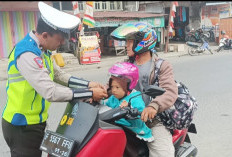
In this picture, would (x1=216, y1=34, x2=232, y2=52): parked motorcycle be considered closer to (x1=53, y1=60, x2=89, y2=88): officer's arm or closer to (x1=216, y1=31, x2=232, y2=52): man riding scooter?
(x1=216, y1=31, x2=232, y2=52): man riding scooter

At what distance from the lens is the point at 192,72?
9250 mm

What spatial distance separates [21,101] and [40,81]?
0.26m

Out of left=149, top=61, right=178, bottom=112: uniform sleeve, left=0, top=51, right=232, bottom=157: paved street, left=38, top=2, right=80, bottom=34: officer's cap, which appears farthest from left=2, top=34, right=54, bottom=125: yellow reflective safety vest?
left=0, top=51, right=232, bottom=157: paved street

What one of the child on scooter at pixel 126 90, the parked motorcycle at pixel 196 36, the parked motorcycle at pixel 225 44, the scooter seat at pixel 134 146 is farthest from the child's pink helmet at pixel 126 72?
the parked motorcycle at pixel 196 36

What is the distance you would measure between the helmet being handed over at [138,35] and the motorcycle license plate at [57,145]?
0.90 m

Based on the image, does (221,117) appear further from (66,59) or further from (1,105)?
(66,59)

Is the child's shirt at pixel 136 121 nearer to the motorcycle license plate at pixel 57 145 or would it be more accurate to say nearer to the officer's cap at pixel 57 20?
the motorcycle license plate at pixel 57 145

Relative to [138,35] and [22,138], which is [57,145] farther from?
[138,35]

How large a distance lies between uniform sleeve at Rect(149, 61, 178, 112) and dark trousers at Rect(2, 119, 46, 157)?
0.89 metres

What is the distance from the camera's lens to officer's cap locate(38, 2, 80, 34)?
2018 millimetres

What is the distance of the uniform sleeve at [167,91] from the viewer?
2.17 m

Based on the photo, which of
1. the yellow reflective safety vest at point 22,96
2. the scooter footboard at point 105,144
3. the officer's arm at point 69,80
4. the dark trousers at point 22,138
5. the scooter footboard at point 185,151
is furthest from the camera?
the scooter footboard at point 185,151

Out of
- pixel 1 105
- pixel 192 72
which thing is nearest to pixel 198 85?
pixel 192 72

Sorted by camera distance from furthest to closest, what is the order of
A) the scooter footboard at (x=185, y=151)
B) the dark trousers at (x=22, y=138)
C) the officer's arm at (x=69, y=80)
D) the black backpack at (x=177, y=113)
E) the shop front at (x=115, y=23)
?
1. the shop front at (x=115, y=23)
2. the scooter footboard at (x=185, y=151)
3. the officer's arm at (x=69, y=80)
4. the black backpack at (x=177, y=113)
5. the dark trousers at (x=22, y=138)
